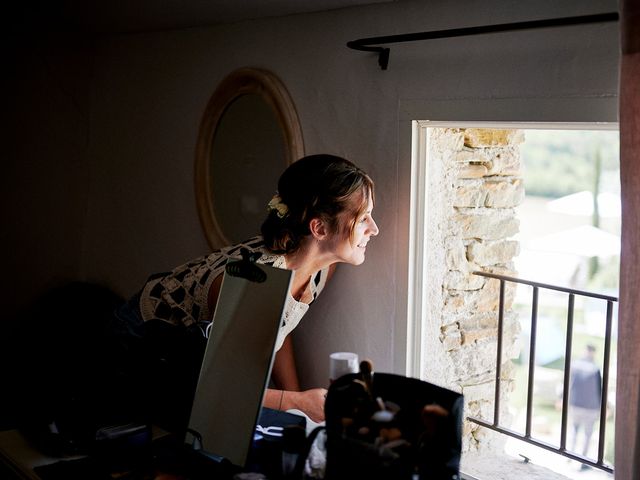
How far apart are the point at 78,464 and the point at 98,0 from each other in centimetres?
184

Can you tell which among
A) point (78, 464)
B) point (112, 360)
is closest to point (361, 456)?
point (78, 464)

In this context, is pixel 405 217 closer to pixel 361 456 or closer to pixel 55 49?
pixel 361 456

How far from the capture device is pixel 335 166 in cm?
206

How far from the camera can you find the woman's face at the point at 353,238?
2098 mm

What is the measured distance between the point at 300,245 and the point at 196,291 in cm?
35

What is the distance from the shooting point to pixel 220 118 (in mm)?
2814

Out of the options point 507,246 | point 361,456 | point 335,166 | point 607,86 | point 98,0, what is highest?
point 98,0

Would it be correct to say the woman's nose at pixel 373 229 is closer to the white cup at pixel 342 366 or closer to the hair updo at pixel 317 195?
the hair updo at pixel 317 195

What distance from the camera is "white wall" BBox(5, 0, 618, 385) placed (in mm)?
1806

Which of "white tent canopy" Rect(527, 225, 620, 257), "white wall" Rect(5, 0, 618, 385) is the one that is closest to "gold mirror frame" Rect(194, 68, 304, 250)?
"white wall" Rect(5, 0, 618, 385)

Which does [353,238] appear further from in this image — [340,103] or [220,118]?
[220,118]

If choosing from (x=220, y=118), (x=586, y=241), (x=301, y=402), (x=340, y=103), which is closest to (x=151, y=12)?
(x=220, y=118)

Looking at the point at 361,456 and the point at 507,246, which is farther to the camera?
the point at 507,246

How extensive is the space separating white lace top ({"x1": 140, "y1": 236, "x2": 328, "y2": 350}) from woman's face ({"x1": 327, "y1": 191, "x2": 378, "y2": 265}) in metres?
0.16
